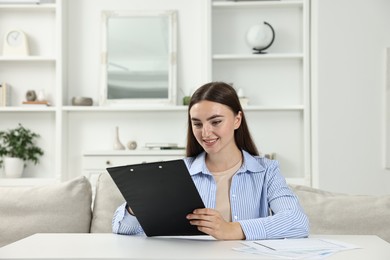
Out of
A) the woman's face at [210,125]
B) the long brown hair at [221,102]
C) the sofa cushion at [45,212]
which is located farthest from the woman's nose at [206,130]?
the sofa cushion at [45,212]

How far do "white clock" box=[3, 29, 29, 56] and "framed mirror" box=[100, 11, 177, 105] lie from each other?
2.15 feet

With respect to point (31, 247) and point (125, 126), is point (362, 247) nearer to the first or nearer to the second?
point (31, 247)

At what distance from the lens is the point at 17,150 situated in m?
5.42

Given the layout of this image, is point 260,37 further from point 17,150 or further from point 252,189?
point 252,189

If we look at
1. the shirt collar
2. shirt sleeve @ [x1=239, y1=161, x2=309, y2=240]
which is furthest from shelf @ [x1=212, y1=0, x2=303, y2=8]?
shirt sleeve @ [x1=239, y1=161, x2=309, y2=240]

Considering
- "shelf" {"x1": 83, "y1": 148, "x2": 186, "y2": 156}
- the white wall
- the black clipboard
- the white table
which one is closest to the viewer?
the white table

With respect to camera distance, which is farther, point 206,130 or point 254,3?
point 254,3

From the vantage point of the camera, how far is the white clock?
5480 mm

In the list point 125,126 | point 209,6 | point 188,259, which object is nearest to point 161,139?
point 125,126

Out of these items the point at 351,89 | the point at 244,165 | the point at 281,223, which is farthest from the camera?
the point at 351,89

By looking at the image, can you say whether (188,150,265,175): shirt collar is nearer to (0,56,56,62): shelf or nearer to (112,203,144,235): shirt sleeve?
(112,203,144,235): shirt sleeve

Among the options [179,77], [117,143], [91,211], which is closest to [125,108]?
[117,143]

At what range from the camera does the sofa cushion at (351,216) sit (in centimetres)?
247

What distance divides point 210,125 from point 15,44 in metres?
3.61
